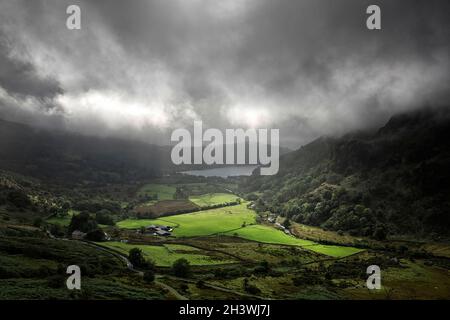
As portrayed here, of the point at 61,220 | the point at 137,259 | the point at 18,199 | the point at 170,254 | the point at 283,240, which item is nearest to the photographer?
the point at 137,259

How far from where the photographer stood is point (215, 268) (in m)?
86.5

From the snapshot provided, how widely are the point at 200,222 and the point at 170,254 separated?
63686mm

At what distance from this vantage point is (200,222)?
160 meters

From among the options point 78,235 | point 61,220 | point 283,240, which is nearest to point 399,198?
point 283,240

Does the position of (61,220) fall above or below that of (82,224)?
below

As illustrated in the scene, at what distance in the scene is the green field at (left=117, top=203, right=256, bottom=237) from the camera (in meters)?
140

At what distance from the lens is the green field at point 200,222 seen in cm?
13975

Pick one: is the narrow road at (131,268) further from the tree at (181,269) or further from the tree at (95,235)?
the tree at (181,269)

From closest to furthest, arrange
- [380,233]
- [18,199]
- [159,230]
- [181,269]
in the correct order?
1. [181,269]
2. [159,230]
3. [380,233]
4. [18,199]

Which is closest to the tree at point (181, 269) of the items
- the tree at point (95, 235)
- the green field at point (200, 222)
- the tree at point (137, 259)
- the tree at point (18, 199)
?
the tree at point (137, 259)

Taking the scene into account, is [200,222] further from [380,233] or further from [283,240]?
[380,233]

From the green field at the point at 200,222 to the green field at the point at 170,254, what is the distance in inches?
1051
